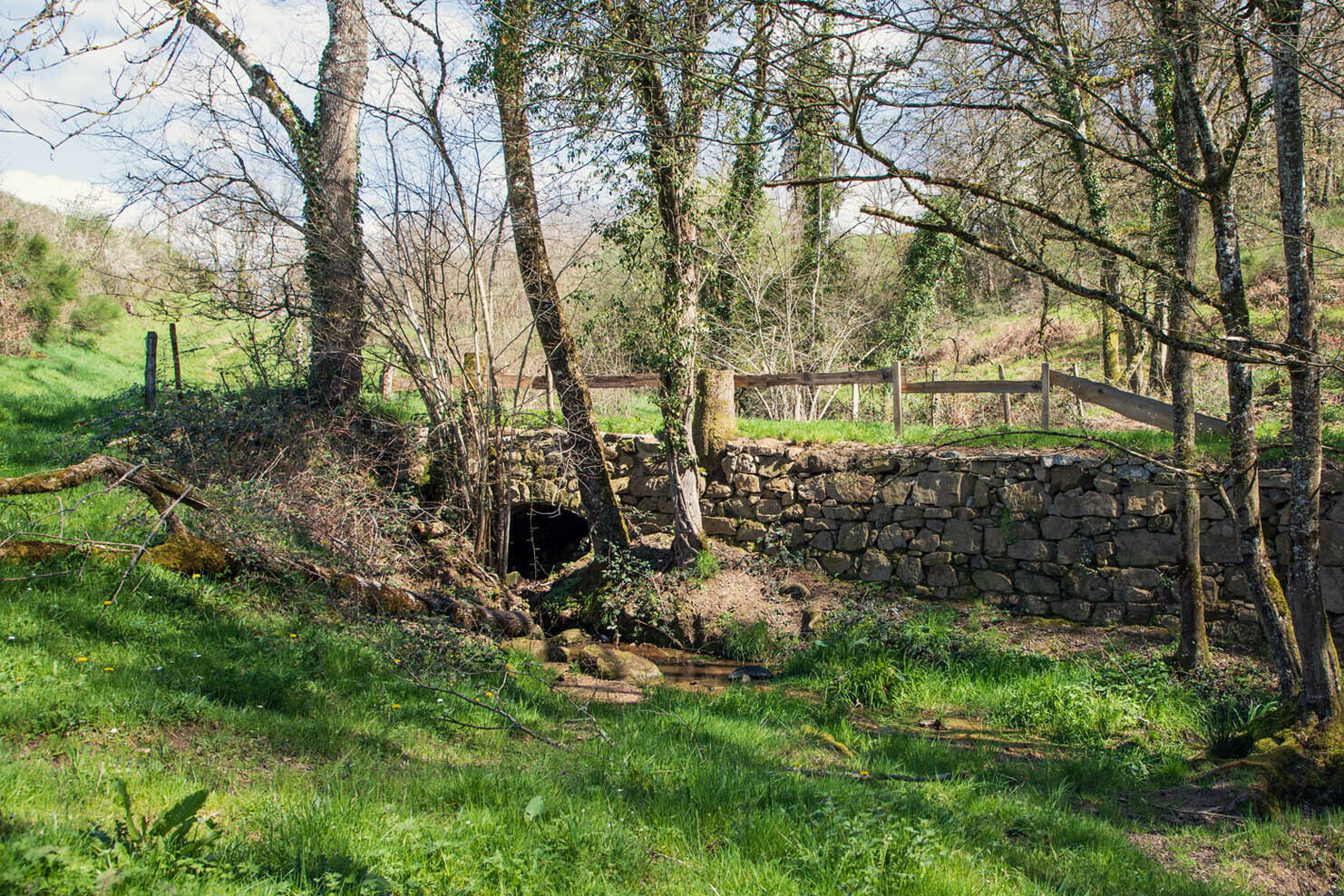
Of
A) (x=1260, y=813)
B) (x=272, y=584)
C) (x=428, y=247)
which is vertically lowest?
(x=1260, y=813)

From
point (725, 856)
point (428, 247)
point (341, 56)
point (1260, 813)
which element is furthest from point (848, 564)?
point (341, 56)

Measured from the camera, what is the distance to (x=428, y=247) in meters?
8.68

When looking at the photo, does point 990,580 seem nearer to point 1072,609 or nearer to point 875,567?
point 1072,609

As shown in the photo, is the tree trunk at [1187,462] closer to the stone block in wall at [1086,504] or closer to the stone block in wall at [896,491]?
the stone block in wall at [1086,504]

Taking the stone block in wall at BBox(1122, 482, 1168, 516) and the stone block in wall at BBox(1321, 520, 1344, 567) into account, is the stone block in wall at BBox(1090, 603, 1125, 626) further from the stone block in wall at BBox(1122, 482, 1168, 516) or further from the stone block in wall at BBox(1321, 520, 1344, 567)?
the stone block in wall at BBox(1321, 520, 1344, 567)

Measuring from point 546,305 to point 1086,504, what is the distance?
20.4 feet

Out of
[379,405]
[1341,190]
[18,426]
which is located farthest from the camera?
[1341,190]

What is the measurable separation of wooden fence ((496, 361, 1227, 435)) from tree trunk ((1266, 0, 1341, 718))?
10.9ft

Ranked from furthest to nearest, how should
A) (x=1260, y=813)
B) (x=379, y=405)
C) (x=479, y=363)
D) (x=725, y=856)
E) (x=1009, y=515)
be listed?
(x=379, y=405) → (x=479, y=363) → (x=1009, y=515) → (x=1260, y=813) → (x=725, y=856)

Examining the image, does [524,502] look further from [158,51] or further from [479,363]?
[158,51]

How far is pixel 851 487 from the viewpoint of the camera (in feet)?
30.8

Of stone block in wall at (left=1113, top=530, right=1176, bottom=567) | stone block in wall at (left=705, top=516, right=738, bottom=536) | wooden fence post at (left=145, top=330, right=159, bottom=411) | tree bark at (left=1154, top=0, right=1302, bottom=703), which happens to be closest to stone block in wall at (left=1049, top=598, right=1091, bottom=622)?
stone block in wall at (left=1113, top=530, right=1176, bottom=567)

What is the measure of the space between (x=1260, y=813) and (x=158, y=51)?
12535mm

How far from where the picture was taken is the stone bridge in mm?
7383
